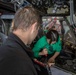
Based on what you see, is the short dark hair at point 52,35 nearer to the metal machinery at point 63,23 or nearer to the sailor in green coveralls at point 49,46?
the sailor in green coveralls at point 49,46

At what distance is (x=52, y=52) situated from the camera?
616 centimetres

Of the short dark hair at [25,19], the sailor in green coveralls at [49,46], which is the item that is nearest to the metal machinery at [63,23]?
the sailor in green coveralls at [49,46]

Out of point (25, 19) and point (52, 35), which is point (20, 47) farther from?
point (52, 35)

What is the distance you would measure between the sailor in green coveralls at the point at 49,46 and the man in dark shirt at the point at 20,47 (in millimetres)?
3299

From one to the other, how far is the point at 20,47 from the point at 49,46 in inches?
167

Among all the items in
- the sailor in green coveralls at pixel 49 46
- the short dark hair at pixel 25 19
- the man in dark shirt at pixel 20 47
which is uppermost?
the short dark hair at pixel 25 19

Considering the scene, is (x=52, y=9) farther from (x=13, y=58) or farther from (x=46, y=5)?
(x=13, y=58)

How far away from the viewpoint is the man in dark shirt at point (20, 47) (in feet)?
5.32

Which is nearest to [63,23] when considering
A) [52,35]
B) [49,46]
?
[52,35]

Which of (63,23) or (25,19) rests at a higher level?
(25,19)

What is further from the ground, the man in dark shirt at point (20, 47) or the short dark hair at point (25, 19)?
the short dark hair at point (25, 19)

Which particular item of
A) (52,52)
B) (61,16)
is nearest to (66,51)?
(61,16)

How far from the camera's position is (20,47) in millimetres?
1693

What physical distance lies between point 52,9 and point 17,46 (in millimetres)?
6425
